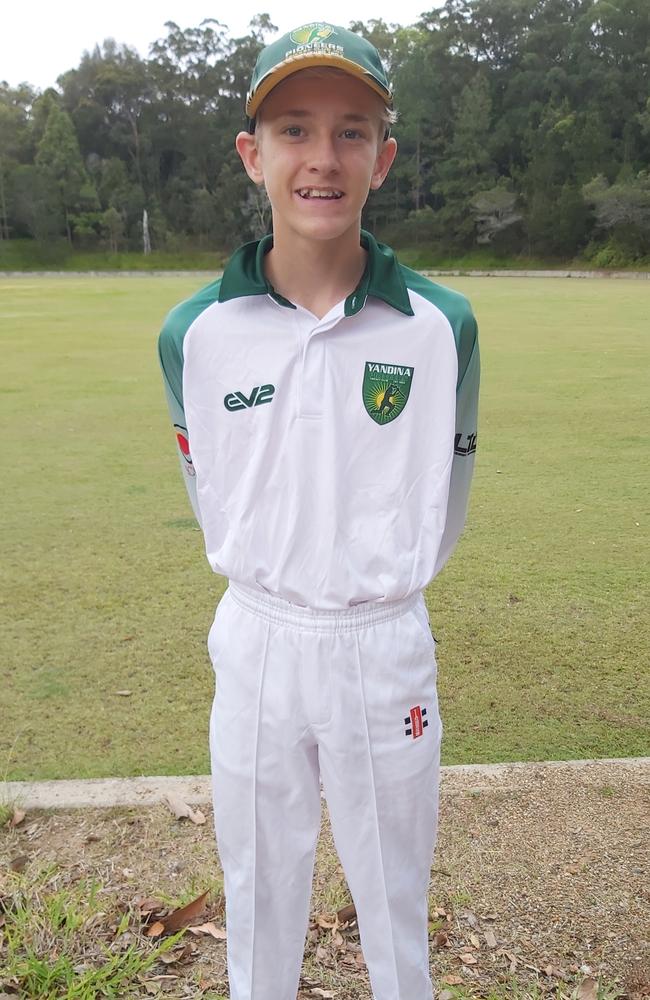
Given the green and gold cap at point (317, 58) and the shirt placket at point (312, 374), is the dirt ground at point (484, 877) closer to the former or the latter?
the shirt placket at point (312, 374)

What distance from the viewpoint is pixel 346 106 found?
155 cm

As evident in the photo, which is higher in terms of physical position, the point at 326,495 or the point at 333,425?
the point at 333,425

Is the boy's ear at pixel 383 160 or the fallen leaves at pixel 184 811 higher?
the boy's ear at pixel 383 160

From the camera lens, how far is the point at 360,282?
1638 millimetres

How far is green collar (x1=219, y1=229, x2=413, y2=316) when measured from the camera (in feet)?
5.27

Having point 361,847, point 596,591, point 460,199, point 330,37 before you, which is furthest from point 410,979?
point 460,199

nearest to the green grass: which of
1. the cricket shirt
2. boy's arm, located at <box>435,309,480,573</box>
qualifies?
the cricket shirt

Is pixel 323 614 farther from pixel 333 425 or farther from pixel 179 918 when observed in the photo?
pixel 179 918

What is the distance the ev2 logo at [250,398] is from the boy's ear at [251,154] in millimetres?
386

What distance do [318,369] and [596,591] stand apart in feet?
10.1

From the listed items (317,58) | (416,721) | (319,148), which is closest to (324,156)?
(319,148)

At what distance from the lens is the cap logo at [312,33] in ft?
4.97

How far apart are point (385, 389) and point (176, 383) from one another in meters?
0.45

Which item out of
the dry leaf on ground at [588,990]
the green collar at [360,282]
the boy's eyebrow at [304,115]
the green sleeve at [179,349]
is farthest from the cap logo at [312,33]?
the dry leaf on ground at [588,990]
